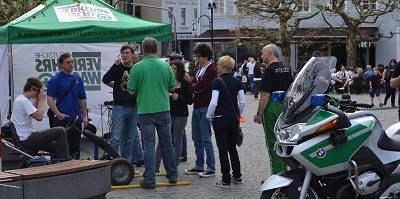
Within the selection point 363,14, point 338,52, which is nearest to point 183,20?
point 338,52

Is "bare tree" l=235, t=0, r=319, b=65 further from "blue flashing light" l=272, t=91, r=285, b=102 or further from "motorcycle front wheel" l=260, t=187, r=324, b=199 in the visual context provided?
"motorcycle front wheel" l=260, t=187, r=324, b=199

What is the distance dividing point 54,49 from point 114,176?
6.18 m

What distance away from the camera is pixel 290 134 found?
26.8ft

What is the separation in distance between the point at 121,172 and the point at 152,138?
86 cm

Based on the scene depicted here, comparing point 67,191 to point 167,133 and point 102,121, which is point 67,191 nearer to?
point 167,133

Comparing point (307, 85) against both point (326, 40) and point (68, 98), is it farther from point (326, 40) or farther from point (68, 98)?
point (326, 40)

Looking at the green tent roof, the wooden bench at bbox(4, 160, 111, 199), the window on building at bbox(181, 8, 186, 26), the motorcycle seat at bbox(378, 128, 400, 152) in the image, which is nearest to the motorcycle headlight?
the motorcycle seat at bbox(378, 128, 400, 152)

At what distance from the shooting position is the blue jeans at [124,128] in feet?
40.4

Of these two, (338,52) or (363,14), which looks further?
(338,52)

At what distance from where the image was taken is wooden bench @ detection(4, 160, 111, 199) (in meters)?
8.26

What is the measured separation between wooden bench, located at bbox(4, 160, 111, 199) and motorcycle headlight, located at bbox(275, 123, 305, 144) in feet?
6.55

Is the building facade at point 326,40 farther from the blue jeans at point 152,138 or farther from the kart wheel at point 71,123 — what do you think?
the blue jeans at point 152,138

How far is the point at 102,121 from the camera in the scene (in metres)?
16.8

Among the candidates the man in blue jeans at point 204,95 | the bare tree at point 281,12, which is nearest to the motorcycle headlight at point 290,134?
the man in blue jeans at point 204,95
